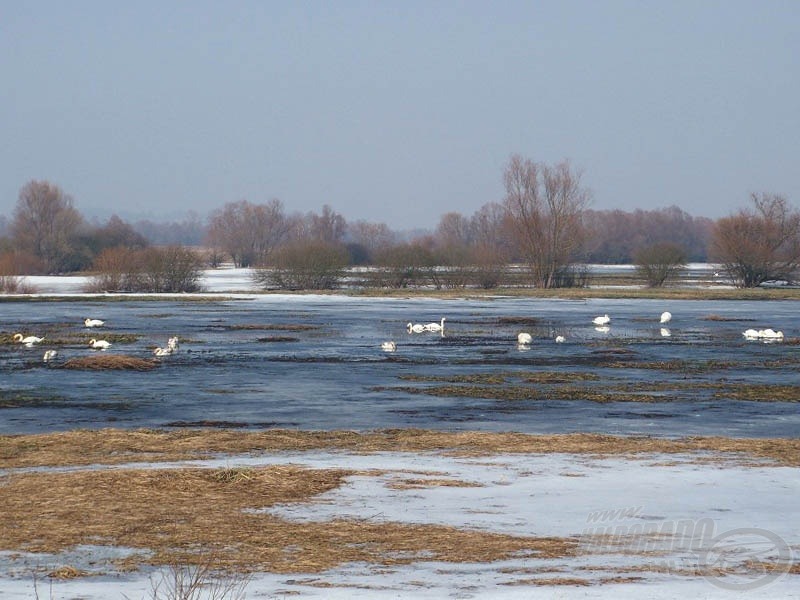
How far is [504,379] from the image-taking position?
22719 millimetres

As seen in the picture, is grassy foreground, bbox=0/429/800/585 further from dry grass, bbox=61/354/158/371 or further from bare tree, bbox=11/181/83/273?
bare tree, bbox=11/181/83/273

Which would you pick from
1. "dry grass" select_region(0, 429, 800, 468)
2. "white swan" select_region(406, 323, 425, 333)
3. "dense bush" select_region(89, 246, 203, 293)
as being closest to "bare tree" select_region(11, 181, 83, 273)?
"dense bush" select_region(89, 246, 203, 293)

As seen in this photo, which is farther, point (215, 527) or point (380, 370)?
point (380, 370)

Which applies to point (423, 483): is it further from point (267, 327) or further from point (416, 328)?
point (267, 327)

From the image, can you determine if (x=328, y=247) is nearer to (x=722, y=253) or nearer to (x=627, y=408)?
(x=722, y=253)

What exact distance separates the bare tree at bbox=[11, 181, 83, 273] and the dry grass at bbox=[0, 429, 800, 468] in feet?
280

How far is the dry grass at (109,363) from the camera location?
78.8ft

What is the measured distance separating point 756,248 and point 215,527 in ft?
227

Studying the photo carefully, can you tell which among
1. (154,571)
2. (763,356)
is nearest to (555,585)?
(154,571)

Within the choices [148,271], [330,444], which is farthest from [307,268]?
[330,444]

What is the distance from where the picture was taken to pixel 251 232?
148 metres

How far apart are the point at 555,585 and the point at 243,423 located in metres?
9.71

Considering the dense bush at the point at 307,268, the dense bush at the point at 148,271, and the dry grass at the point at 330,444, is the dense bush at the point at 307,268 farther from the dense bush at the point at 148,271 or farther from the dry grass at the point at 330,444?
the dry grass at the point at 330,444

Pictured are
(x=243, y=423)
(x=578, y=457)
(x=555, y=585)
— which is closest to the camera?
(x=555, y=585)
